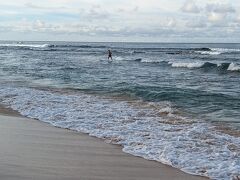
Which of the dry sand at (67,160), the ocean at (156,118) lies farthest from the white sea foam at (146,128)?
the dry sand at (67,160)

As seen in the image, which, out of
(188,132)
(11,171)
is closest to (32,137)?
(11,171)

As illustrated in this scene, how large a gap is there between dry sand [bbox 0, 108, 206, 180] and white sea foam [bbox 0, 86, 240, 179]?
Answer: 0.38 metres

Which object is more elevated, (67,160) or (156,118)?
(67,160)

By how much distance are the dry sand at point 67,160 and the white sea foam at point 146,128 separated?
1.24ft

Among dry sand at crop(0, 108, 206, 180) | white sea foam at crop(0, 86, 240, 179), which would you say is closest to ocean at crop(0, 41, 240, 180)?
white sea foam at crop(0, 86, 240, 179)

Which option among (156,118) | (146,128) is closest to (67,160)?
(146,128)

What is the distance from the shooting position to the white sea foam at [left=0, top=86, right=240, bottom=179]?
6.89 m

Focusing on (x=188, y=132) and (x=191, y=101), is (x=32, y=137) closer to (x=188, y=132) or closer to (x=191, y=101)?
(x=188, y=132)

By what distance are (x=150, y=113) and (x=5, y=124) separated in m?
4.10

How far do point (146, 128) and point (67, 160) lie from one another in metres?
3.24

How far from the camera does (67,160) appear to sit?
6.56 m

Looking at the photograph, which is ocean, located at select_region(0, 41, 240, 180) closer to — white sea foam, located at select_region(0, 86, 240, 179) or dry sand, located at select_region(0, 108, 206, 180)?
white sea foam, located at select_region(0, 86, 240, 179)

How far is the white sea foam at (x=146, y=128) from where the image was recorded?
689cm

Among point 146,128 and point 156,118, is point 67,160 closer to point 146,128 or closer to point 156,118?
point 146,128
